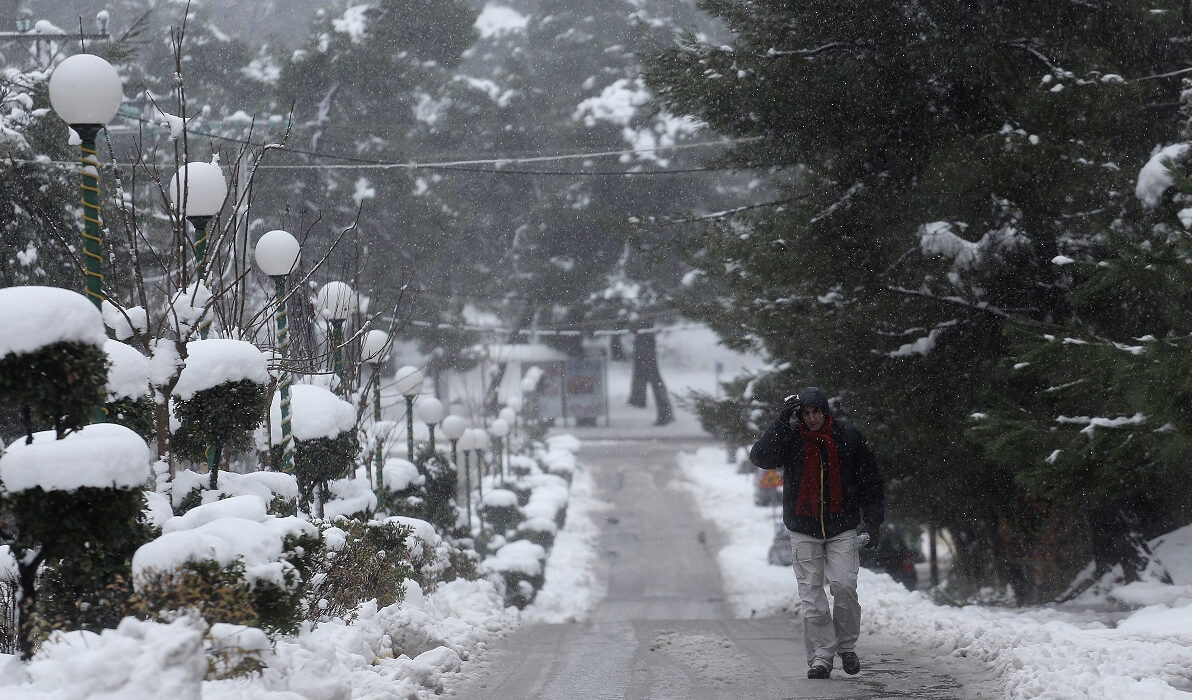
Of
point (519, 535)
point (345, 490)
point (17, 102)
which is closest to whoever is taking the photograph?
point (345, 490)

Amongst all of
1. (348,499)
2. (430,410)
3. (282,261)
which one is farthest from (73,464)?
(430,410)

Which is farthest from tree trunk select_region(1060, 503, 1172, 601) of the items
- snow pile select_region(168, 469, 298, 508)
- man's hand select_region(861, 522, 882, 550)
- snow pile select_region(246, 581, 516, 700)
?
snow pile select_region(168, 469, 298, 508)

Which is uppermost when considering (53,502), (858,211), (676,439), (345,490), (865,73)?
(865,73)

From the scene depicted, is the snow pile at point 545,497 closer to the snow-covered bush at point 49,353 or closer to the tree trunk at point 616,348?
the tree trunk at point 616,348

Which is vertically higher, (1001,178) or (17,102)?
(17,102)

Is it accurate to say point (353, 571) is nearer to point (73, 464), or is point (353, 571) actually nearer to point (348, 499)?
point (73, 464)

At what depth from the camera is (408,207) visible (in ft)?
136

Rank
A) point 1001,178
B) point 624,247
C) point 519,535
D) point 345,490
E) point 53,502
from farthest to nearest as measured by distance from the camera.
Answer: point 624,247
point 519,535
point 345,490
point 1001,178
point 53,502

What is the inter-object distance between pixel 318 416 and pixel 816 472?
17.0ft

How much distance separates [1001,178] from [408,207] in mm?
31610

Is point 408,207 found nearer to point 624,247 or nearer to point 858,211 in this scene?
point 624,247

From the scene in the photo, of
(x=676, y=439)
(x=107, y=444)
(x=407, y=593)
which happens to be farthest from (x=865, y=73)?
(x=676, y=439)

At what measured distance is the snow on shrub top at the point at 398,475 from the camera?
582 inches

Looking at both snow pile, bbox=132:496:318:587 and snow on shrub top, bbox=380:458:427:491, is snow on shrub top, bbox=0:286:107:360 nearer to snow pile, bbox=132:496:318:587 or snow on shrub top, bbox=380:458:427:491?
snow pile, bbox=132:496:318:587
